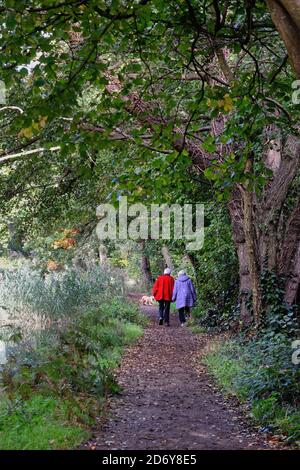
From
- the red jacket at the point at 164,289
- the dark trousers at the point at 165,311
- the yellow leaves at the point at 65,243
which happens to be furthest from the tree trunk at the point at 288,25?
the yellow leaves at the point at 65,243

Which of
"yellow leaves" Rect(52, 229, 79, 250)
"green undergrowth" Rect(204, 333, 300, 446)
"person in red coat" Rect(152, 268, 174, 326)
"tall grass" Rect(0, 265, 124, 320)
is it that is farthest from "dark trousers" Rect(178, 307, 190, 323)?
"green undergrowth" Rect(204, 333, 300, 446)

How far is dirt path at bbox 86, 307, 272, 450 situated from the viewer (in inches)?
236

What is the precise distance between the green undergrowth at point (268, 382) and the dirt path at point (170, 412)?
213 mm

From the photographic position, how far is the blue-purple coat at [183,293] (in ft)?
58.4

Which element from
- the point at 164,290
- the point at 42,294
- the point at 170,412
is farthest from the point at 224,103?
the point at 164,290

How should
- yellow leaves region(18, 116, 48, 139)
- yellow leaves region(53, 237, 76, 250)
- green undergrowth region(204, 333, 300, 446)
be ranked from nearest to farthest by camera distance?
yellow leaves region(18, 116, 48, 139) < green undergrowth region(204, 333, 300, 446) < yellow leaves region(53, 237, 76, 250)

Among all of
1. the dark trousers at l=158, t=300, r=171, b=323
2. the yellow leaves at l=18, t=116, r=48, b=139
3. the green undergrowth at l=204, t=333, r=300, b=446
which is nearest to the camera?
the yellow leaves at l=18, t=116, r=48, b=139

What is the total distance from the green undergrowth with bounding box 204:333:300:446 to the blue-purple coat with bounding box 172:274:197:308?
289 inches

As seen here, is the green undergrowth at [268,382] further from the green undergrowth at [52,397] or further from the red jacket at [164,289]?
the red jacket at [164,289]

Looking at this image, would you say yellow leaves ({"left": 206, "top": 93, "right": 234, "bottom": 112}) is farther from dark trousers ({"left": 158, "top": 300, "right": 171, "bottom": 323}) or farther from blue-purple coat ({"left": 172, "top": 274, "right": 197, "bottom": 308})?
dark trousers ({"left": 158, "top": 300, "right": 171, "bottom": 323})

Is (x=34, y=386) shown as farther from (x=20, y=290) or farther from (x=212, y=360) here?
(x=20, y=290)

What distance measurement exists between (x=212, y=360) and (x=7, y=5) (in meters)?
7.40

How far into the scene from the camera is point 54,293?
514 inches

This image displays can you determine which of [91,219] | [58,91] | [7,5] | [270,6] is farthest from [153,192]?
[91,219]
